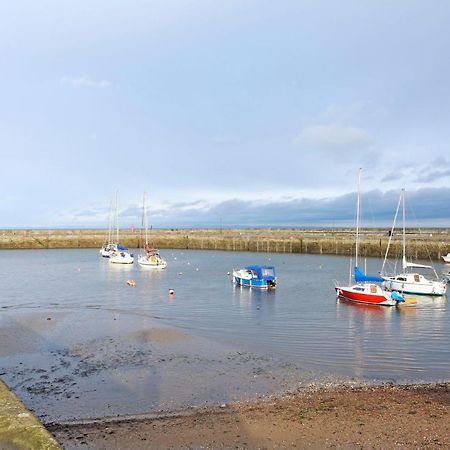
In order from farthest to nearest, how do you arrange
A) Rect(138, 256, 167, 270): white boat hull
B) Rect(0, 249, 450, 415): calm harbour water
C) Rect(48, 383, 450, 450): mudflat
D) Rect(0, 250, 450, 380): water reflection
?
1. Rect(138, 256, 167, 270): white boat hull
2. Rect(0, 250, 450, 380): water reflection
3. Rect(0, 249, 450, 415): calm harbour water
4. Rect(48, 383, 450, 450): mudflat

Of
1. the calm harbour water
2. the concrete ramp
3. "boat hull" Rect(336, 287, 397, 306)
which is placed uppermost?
the concrete ramp

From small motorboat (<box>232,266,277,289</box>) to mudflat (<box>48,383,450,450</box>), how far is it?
29326mm

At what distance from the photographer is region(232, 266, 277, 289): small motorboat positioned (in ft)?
144

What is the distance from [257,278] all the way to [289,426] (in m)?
32.4

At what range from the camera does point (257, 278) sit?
4434cm

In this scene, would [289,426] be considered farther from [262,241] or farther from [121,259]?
[262,241]

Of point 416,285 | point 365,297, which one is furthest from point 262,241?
point 365,297

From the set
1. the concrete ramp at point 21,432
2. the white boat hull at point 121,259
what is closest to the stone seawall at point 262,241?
the white boat hull at point 121,259

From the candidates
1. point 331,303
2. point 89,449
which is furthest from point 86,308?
point 89,449

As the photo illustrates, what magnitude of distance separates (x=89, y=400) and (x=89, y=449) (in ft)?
12.9

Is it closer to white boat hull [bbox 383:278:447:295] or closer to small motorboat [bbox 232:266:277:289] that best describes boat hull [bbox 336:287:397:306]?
white boat hull [bbox 383:278:447:295]

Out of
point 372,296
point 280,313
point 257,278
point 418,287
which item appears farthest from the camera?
point 257,278

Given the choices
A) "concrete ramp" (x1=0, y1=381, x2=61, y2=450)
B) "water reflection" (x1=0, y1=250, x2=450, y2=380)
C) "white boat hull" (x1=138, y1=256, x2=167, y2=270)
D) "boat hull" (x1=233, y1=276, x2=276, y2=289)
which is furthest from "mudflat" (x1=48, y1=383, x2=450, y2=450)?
"white boat hull" (x1=138, y1=256, x2=167, y2=270)

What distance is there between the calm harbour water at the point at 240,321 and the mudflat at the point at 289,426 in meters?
2.03
